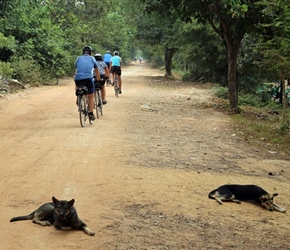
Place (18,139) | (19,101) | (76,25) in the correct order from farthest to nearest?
(76,25)
(19,101)
(18,139)

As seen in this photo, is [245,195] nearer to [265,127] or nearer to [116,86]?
[265,127]

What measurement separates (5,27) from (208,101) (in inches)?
419

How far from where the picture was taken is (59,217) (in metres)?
5.48

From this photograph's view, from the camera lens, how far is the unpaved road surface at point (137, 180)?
18.4 ft

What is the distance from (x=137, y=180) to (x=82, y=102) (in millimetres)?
5009

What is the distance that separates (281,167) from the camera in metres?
10.0

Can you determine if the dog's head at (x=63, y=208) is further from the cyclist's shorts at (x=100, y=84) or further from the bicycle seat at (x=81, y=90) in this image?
the cyclist's shorts at (x=100, y=84)

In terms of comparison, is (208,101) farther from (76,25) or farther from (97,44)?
(97,44)

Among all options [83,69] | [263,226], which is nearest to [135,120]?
[83,69]

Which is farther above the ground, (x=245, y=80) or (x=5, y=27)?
(x=5, y=27)

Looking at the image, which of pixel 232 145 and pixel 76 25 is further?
pixel 76 25

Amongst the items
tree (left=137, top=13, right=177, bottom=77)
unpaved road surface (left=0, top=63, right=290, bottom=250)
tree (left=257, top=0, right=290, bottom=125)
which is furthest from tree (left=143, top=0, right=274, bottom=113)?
tree (left=137, top=13, right=177, bottom=77)

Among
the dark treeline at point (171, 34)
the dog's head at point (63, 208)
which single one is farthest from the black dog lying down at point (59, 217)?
the dark treeline at point (171, 34)

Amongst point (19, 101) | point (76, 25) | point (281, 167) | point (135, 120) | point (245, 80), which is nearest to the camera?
point (281, 167)
